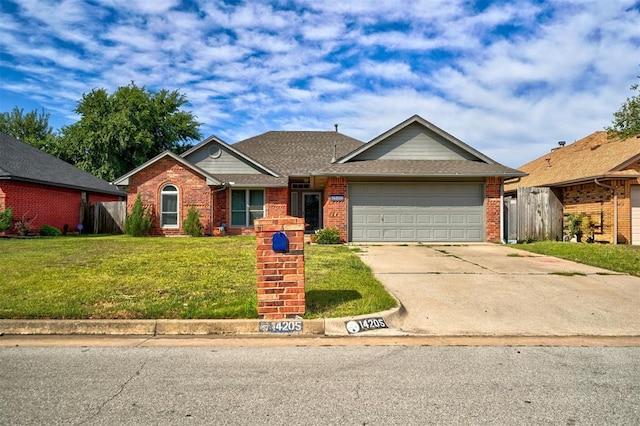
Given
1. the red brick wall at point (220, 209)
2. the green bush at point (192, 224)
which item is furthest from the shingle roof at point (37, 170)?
the red brick wall at point (220, 209)

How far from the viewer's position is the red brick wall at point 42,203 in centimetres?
1809

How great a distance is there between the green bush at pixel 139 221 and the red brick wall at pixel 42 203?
4.70 meters

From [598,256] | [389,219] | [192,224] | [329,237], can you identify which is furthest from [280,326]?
[192,224]

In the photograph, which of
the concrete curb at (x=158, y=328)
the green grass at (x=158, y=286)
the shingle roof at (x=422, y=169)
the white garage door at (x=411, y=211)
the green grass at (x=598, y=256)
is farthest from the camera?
the white garage door at (x=411, y=211)

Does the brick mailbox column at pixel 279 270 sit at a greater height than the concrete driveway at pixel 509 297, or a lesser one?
greater

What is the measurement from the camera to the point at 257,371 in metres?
3.90

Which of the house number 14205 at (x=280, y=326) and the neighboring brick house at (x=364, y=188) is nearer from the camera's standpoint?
the house number 14205 at (x=280, y=326)

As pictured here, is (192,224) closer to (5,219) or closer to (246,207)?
(246,207)

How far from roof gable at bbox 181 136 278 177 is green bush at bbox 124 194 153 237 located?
3544 millimetres

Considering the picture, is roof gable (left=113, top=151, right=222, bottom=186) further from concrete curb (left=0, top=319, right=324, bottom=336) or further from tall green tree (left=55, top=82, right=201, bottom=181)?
tall green tree (left=55, top=82, right=201, bottom=181)

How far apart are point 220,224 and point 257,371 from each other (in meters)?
16.3

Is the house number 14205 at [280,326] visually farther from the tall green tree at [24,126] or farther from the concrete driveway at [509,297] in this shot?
the tall green tree at [24,126]

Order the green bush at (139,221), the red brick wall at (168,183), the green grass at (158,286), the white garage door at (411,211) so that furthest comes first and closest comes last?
the red brick wall at (168,183)
the green bush at (139,221)
the white garage door at (411,211)
the green grass at (158,286)

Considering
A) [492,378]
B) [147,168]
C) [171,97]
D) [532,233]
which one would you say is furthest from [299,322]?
[171,97]
